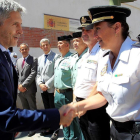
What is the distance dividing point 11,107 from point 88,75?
1.37 m

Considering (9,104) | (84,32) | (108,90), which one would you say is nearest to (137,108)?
(108,90)

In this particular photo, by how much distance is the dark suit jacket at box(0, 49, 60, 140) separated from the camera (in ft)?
3.76

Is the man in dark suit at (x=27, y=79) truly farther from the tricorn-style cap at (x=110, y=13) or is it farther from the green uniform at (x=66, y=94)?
the tricorn-style cap at (x=110, y=13)

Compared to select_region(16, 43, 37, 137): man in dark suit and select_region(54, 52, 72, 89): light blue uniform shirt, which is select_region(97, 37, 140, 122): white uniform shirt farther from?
select_region(16, 43, 37, 137): man in dark suit

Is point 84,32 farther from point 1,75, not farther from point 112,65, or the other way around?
point 1,75

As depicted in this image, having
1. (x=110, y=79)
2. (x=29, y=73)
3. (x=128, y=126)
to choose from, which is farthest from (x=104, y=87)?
(x=29, y=73)

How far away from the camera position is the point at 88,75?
236cm

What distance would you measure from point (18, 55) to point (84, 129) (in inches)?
139

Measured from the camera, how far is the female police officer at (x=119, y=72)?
1.43m

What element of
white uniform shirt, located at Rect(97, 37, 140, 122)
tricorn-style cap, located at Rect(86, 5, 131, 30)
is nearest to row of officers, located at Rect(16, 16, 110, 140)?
white uniform shirt, located at Rect(97, 37, 140, 122)

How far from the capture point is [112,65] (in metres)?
1.77

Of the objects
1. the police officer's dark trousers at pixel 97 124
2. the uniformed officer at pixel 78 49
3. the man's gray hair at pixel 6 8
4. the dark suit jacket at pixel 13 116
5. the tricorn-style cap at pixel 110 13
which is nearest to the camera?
the dark suit jacket at pixel 13 116

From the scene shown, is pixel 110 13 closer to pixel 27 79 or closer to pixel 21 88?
pixel 27 79

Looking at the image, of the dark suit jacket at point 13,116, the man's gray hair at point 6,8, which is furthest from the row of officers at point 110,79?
the man's gray hair at point 6,8
